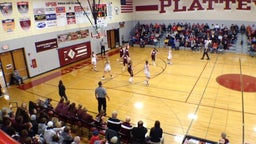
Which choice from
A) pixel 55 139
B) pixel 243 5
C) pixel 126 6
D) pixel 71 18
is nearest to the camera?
pixel 55 139

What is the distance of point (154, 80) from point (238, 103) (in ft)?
16.7

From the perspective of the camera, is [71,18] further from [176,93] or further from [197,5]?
[197,5]

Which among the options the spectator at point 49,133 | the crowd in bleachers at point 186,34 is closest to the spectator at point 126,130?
the spectator at point 49,133

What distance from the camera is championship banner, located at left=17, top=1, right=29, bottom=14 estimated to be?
14538 millimetres

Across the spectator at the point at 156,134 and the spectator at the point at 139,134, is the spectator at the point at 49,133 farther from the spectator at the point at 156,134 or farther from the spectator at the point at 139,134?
the spectator at the point at 156,134

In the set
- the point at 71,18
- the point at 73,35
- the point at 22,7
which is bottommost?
the point at 73,35

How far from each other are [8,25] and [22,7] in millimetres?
1602

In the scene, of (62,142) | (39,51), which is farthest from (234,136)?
(39,51)

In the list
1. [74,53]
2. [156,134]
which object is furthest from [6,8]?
[156,134]

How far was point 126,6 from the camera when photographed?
25172mm

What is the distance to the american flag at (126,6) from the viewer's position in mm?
24531

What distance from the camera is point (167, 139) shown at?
8.08m

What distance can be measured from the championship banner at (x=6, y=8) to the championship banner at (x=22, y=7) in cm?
63

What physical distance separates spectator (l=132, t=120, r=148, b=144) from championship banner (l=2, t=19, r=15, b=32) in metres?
11.3
